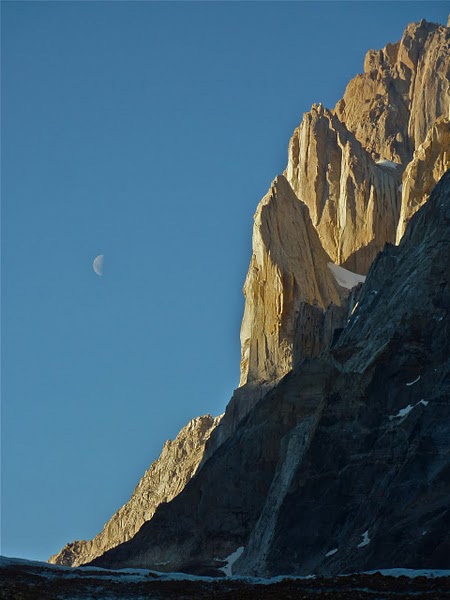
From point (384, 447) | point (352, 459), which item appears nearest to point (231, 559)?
point (352, 459)

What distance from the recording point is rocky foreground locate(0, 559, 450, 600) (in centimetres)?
5075

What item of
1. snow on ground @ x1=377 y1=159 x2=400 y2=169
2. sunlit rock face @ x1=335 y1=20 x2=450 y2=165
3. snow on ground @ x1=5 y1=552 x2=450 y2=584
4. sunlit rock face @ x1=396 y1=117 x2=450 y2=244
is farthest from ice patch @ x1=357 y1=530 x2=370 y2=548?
sunlit rock face @ x1=335 y1=20 x2=450 y2=165

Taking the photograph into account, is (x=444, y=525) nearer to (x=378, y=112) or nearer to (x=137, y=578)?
(x=137, y=578)

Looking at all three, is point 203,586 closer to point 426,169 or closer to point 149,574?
point 149,574

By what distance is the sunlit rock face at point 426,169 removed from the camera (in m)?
130

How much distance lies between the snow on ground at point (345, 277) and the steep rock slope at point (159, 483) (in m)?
30.3

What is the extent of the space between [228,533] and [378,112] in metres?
86.6

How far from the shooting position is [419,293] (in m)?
88.3

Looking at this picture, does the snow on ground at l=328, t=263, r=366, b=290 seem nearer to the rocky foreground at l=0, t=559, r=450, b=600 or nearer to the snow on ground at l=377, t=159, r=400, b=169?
the snow on ground at l=377, t=159, r=400, b=169

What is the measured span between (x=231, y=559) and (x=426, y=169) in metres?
51.1

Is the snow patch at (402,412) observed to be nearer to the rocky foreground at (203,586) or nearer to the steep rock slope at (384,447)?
the steep rock slope at (384,447)

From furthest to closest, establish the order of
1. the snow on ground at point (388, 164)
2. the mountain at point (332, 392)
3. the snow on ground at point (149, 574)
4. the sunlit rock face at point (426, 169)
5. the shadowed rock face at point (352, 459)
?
the snow on ground at point (388, 164) → the sunlit rock face at point (426, 169) → the mountain at point (332, 392) → the shadowed rock face at point (352, 459) → the snow on ground at point (149, 574)

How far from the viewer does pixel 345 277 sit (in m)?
137

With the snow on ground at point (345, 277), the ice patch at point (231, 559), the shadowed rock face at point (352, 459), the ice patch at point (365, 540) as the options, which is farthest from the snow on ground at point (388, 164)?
the ice patch at point (365, 540)
